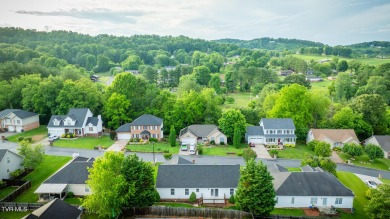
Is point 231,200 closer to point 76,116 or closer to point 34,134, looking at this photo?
point 76,116

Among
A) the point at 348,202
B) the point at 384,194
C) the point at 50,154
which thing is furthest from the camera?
the point at 50,154

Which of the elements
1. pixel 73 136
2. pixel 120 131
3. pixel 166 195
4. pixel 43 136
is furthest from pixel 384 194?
pixel 43 136

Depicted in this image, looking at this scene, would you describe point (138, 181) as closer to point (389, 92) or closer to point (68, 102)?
point (68, 102)

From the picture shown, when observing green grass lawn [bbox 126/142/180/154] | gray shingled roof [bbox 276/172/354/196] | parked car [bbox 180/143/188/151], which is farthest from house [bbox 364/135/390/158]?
green grass lawn [bbox 126/142/180/154]

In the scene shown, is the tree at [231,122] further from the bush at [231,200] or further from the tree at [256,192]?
the tree at [256,192]

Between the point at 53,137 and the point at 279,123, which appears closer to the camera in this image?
the point at 53,137

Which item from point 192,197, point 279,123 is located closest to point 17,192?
point 192,197
